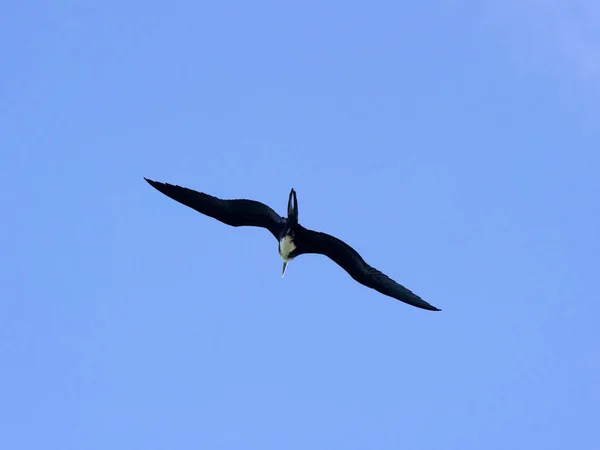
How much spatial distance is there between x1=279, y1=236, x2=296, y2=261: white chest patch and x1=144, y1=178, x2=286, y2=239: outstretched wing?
0.29 meters

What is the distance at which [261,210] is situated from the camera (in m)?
21.6

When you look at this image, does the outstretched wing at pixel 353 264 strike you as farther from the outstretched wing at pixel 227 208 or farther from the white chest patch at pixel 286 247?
the outstretched wing at pixel 227 208

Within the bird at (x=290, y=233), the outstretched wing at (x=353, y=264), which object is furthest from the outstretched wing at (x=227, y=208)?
the outstretched wing at (x=353, y=264)

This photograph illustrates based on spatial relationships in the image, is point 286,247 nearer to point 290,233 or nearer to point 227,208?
point 290,233

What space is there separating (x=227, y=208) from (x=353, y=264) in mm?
3382

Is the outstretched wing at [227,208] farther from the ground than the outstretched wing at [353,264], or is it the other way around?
the outstretched wing at [227,208]

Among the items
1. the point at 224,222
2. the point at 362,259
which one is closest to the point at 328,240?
the point at 362,259

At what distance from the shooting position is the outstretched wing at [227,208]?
70.1 ft

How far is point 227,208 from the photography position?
21484mm

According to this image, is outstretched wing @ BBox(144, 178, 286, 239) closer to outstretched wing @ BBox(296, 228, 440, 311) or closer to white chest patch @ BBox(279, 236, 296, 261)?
white chest patch @ BBox(279, 236, 296, 261)

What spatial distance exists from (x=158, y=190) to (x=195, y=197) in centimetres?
92

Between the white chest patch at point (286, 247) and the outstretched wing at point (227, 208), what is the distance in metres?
0.29

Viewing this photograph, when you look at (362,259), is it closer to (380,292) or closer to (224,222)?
(380,292)

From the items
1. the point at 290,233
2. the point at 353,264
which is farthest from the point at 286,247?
the point at 353,264
